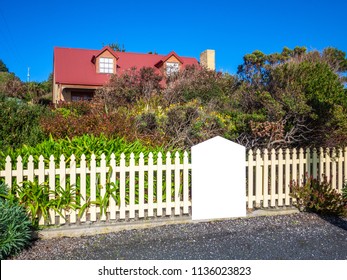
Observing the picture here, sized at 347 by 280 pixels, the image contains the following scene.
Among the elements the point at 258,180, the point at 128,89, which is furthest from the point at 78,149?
the point at 128,89

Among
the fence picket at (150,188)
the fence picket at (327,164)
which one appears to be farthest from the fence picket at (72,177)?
the fence picket at (327,164)

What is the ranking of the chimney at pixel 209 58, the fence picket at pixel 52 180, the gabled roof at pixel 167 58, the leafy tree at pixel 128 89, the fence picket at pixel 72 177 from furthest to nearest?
the chimney at pixel 209 58
the gabled roof at pixel 167 58
the leafy tree at pixel 128 89
the fence picket at pixel 72 177
the fence picket at pixel 52 180

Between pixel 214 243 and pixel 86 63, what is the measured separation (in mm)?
22349

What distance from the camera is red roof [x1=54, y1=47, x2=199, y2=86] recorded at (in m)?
23.1

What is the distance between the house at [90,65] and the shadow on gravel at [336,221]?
17132 millimetres

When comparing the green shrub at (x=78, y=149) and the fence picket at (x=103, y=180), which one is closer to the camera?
the fence picket at (x=103, y=180)

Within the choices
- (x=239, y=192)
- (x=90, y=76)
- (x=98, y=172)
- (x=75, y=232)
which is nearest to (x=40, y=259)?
(x=75, y=232)

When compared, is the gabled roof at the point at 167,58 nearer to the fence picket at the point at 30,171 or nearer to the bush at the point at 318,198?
the bush at the point at 318,198

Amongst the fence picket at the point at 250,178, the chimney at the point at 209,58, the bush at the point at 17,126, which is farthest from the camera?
the chimney at the point at 209,58

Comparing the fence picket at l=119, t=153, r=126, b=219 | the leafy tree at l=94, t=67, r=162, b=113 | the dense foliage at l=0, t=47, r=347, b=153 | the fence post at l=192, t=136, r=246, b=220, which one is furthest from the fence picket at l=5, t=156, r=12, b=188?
the leafy tree at l=94, t=67, r=162, b=113

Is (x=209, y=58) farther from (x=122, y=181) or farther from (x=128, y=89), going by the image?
(x=122, y=181)

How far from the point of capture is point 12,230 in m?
4.22

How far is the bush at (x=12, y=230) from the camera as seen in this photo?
4109mm

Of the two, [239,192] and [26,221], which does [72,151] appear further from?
[239,192]
